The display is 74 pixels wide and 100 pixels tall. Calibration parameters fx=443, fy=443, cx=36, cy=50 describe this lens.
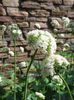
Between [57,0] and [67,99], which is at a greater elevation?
[57,0]

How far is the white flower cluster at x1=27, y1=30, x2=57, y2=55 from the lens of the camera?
78.8 inches

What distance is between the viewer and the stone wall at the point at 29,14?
182 inches

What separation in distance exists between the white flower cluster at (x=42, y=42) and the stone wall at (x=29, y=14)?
97.4 inches

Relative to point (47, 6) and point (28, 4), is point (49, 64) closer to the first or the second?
point (28, 4)

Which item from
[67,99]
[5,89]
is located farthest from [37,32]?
[5,89]

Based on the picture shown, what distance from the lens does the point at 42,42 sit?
2.00m

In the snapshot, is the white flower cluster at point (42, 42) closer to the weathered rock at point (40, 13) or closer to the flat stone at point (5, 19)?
the flat stone at point (5, 19)

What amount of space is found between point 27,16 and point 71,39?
25.7 inches

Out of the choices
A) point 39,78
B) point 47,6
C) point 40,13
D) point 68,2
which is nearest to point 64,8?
point 68,2

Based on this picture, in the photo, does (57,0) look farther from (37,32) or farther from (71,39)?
(37,32)

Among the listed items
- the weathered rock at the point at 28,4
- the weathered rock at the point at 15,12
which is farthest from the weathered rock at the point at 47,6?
the weathered rock at the point at 15,12

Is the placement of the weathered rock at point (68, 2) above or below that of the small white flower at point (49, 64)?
below

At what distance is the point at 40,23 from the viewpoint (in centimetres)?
486

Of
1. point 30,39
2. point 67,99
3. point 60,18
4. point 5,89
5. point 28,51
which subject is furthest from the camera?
point 60,18
